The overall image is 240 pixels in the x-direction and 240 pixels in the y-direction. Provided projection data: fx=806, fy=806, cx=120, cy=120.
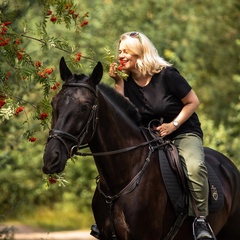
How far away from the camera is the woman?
754 cm

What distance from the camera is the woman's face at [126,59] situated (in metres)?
7.69

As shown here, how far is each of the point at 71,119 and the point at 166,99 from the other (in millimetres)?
1368

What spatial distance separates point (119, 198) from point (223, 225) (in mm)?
1785

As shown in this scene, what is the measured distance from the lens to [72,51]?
8.16 meters

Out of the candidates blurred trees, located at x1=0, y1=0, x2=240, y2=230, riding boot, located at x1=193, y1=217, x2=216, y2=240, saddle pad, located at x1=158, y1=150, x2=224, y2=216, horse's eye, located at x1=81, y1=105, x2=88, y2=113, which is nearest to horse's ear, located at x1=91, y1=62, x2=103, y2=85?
→ horse's eye, located at x1=81, y1=105, x2=88, y2=113

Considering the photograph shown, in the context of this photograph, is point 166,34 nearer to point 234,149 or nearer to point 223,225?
point 234,149

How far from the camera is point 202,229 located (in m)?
7.48

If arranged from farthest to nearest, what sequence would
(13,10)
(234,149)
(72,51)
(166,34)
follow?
1. (166,34)
2. (234,149)
3. (13,10)
4. (72,51)

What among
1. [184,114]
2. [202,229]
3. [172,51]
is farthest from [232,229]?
[172,51]

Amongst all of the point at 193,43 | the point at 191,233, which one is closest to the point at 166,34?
the point at 193,43

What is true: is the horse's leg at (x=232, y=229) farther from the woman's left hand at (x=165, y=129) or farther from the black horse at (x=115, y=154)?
the woman's left hand at (x=165, y=129)

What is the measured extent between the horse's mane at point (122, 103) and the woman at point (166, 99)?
243mm

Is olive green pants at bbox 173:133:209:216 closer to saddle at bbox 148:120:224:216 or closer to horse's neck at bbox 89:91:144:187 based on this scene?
saddle at bbox 148:120:224:216

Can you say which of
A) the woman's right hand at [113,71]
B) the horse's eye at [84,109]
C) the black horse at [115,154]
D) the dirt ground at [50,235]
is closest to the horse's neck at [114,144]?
the black horse at [115,154]
